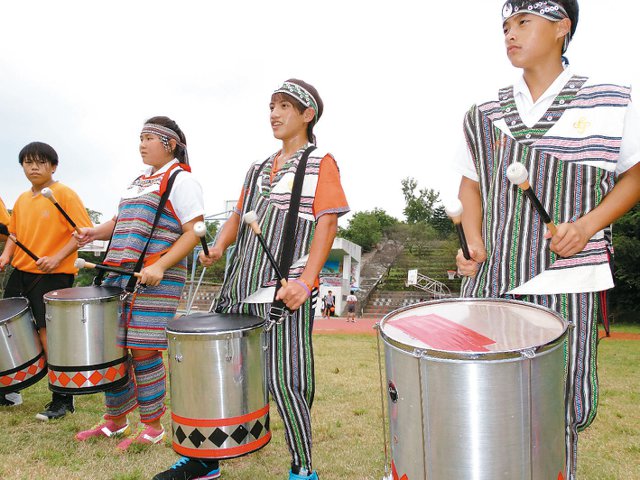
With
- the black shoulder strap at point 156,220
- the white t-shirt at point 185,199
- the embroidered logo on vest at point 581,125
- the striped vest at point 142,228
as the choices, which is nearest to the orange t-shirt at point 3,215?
the black shoulder strap at point 156,220

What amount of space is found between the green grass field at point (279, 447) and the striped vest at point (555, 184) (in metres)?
1.55

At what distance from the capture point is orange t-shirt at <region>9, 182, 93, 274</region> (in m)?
4.14

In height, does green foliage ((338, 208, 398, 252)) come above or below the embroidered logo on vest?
below

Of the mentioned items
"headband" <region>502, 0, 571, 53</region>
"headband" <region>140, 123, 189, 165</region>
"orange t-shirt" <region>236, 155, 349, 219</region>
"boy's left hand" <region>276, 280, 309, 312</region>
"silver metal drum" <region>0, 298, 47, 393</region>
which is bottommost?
"silver metal drum" <region>0, 298, 47, 393</region>

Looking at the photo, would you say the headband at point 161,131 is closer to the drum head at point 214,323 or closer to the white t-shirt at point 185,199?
the white t-shirt at point 185,199

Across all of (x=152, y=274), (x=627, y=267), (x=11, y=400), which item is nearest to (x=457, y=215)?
(x=152, y=274)

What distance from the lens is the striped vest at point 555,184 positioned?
1.76 meters


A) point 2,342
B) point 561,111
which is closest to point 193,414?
point 561,111

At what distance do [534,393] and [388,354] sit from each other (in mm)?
397

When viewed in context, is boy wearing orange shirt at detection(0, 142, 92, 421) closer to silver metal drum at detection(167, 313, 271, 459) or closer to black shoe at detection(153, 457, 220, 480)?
black shoe at detection(153, 457, 220, 480)

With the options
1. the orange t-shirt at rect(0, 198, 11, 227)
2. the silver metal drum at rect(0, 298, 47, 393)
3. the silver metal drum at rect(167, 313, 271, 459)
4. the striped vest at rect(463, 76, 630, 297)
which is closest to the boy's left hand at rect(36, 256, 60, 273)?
the silver metal drum at rect(0, 298, 47, 393)

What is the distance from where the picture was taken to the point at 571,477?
1738 millimetres

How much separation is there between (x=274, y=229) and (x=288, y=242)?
129 mm

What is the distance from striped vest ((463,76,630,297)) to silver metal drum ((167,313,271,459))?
99 cm
